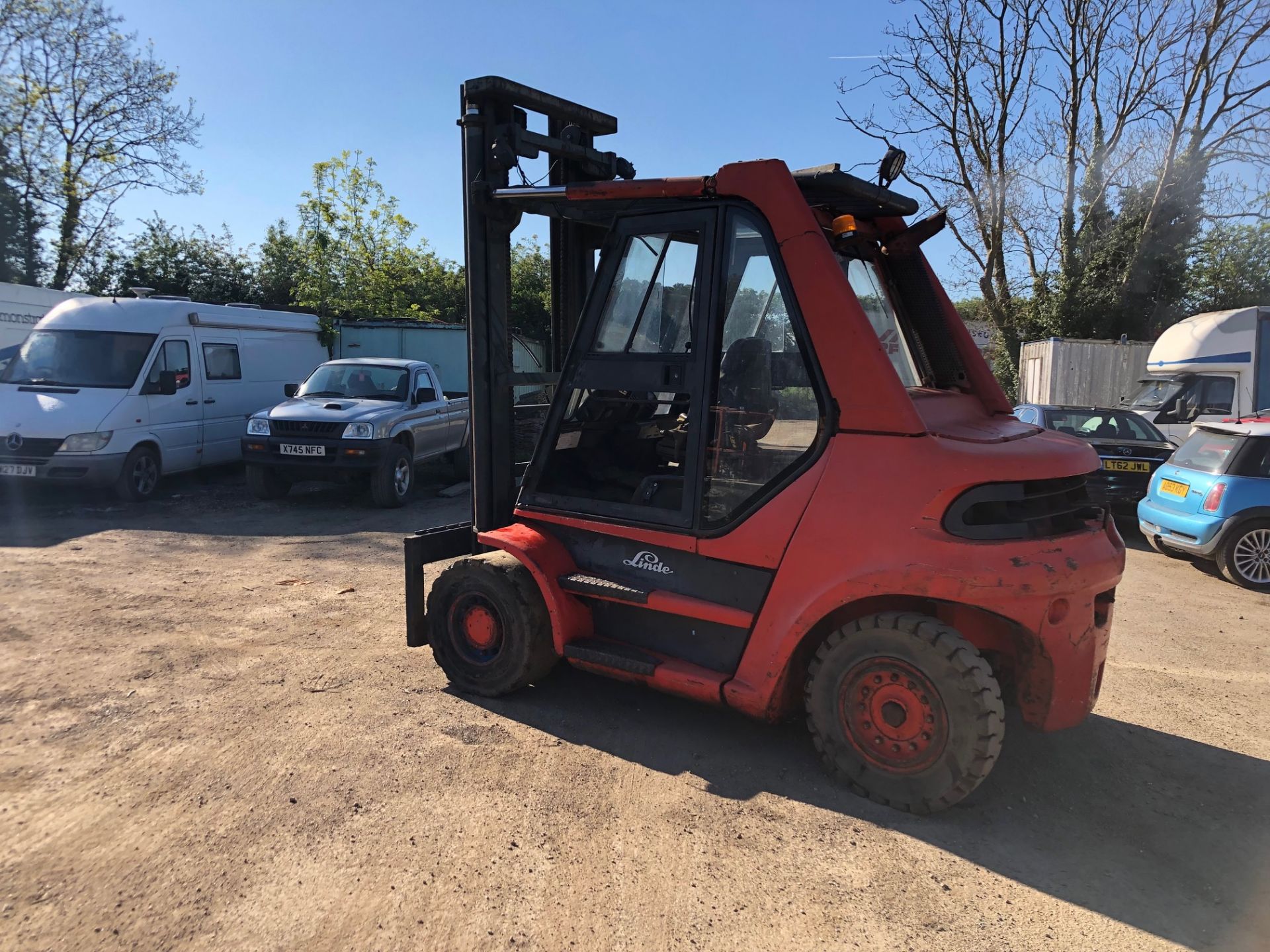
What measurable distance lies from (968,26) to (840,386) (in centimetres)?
2540

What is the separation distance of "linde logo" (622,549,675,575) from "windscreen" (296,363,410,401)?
7.94 metres

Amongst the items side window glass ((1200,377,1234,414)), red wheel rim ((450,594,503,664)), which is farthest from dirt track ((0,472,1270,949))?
side window glass ((1200,377,1234,414))

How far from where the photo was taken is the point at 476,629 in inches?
179

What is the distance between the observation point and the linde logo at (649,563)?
3990mm

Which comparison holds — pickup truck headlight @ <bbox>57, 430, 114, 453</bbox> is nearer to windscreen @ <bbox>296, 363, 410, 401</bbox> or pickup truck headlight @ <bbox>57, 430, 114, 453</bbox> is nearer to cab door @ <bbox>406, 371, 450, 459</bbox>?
windscreen @ <bbox>296, 363, 410, 401</bbox>

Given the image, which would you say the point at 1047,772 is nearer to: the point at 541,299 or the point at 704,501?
the point at 704,501

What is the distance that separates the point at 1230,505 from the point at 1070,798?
18.6 ft

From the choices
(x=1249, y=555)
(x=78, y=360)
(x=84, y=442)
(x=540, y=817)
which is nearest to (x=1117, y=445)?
(x=1249, y=555)

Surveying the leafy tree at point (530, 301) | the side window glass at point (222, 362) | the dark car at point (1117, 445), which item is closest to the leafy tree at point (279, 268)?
the leafy tree at point (530, 301)

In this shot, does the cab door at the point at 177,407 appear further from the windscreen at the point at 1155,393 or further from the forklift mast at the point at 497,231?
the windscreen at the point at 1155,393

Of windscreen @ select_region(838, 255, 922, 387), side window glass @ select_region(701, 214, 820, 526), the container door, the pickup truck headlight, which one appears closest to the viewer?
side window glass @ select_region(701, 214, 820, 526)

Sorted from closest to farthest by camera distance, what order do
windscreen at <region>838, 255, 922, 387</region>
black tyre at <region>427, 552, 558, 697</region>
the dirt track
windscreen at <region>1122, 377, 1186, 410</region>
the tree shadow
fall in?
the dirt track, windscreen at <region>838, 255, 922, 387</region>, black tyre at <region>427, 552, 558, 697</region>, the tree shadow, windscreen at <region>1122, 377, 1186, 410</region>

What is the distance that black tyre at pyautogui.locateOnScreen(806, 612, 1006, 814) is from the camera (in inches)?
127

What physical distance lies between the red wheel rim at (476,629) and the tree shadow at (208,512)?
192 inches
